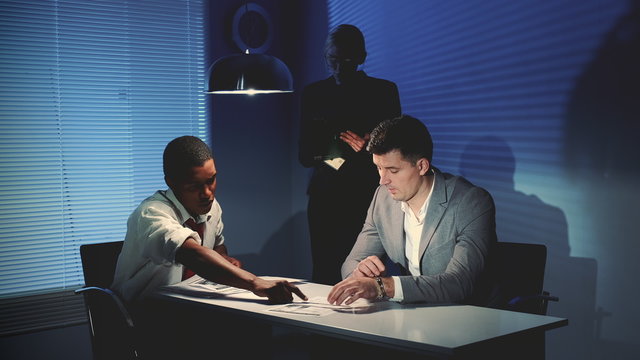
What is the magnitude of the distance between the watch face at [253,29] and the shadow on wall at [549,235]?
2116mm

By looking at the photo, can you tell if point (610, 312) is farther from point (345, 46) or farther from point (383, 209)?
point (345, 46)

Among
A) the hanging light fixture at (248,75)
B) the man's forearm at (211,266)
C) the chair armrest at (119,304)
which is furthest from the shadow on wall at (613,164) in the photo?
Result: the chair armrest at (119,304)

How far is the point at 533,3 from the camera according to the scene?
2.90 m

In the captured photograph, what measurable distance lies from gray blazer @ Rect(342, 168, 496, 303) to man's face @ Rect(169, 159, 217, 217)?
2.15ft

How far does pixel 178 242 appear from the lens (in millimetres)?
2182

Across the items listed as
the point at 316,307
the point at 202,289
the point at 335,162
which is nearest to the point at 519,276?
the point at 316,307

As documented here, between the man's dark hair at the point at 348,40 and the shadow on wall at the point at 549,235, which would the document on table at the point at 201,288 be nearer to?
the man's dark hair at the point at 348,40

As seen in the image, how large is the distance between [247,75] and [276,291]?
1.06 m

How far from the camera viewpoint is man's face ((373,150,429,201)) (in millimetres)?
2387

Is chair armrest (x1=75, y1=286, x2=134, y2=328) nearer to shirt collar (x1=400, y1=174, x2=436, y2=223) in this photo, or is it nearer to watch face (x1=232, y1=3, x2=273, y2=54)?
shirt collar (x1=400, y1=174, x2=436, y2=223)

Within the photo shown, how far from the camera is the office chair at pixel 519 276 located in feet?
7.67

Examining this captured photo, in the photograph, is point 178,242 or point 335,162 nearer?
point 178,242

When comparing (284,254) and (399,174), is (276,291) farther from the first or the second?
(284,254)

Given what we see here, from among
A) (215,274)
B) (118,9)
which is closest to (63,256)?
(118,9)
